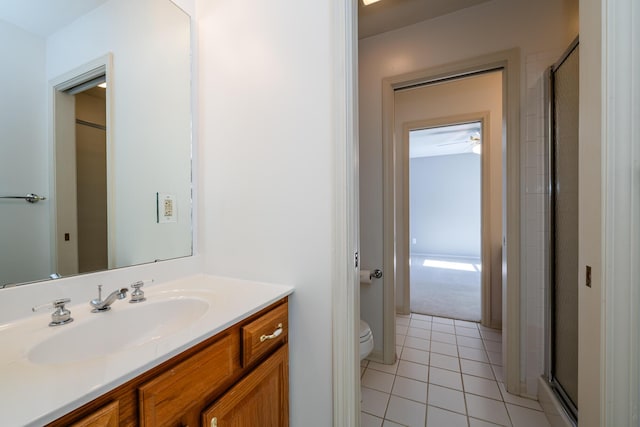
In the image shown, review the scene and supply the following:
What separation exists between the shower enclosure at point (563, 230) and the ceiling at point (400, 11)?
821mm

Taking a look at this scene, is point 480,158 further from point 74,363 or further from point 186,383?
point 74,363

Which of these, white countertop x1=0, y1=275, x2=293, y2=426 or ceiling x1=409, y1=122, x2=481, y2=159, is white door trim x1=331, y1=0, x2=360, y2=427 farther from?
ceiling x1=409, y1=122, x2=481, y2=159

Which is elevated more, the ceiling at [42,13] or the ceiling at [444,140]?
the ceiling at [444,140]

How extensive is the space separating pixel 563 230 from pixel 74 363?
6.72 feet

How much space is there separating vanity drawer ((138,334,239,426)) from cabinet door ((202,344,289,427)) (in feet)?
0.19

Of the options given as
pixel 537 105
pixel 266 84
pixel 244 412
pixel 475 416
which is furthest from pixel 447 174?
pixel 244 412

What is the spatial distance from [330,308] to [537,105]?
1.76m

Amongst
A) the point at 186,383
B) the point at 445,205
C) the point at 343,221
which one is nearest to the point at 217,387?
the point at 186,383

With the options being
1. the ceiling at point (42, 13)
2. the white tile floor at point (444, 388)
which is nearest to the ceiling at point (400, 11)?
the ceiling at point (42, 13)

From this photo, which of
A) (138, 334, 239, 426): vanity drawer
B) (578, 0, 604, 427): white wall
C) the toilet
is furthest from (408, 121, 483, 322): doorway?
(138, 334, 239, 426): vanity drawer

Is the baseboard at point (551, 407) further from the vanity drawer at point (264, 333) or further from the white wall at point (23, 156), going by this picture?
the white wall at point (23, 156)

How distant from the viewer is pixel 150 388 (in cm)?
54

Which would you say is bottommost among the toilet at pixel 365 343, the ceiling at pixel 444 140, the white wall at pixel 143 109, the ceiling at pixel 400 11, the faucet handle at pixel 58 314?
the toilet at pixel 365 343

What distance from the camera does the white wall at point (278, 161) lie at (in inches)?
39.2
